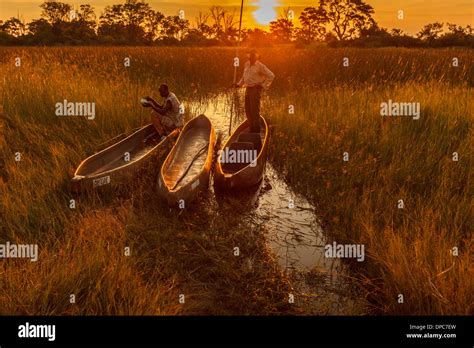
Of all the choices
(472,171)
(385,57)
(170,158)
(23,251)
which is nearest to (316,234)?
(472,171)

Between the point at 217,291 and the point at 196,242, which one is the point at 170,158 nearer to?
the point at 196,242

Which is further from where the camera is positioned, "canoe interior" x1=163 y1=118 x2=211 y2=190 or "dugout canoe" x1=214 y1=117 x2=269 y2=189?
"canoe interior" x1=163 y1=118 x2=211 y2=190

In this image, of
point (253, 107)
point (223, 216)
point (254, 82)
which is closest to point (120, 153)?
point (223, 216)

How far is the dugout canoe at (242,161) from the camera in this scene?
7.33 meters

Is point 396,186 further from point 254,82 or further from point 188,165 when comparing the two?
point 254,82

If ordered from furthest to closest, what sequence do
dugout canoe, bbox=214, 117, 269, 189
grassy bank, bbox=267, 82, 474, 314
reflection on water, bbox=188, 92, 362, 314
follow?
dugout canoe, bbox=214, 117, 269, 189 → reflection on water, bbox=188, 92, 362, 314 → grassy bank, bbox=267, 82, 474, 314

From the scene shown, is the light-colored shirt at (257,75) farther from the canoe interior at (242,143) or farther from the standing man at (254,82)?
the canoe interior at (242,143)

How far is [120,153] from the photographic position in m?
8.66

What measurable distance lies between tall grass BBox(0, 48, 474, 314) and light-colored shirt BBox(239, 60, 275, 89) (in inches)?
52.2

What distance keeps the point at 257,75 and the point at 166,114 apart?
269 centimetres

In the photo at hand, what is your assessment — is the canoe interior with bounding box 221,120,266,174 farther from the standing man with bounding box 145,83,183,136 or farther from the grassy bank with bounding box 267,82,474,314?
the standing man with bounding box 145,83,183,136

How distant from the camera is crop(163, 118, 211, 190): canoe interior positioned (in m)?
7.93

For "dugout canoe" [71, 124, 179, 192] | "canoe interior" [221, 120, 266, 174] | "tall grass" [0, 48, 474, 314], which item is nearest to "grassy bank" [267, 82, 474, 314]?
"tall grass" [0, 48, 474, 314]
